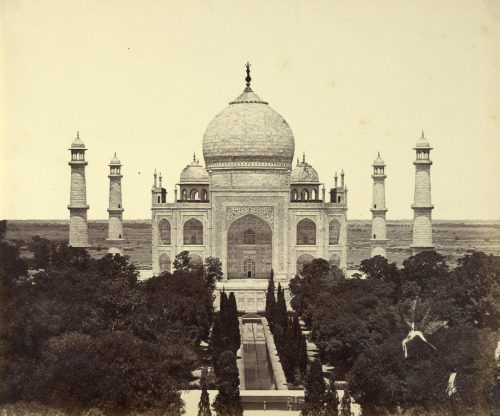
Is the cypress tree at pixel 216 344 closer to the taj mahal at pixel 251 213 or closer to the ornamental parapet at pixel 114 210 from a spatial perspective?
the taj mahal at pixel 251 213

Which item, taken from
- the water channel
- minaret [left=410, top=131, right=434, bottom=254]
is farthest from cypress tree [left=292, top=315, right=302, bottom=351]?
minaret [left=410, top=131, right=434, bottom=254]

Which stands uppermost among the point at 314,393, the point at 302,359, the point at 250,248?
the point at 250,248

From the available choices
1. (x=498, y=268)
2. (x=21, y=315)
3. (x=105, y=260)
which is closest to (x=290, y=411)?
(x=21, y=315)

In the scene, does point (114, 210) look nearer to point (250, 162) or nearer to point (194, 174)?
point (194, 174)

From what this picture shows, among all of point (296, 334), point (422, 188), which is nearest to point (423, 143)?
point (422, 188)

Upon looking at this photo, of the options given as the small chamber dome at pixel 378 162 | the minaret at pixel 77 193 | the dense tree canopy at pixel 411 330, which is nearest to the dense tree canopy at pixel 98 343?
the dense tree canopy at pixel 411 330

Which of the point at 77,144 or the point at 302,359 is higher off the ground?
the point at 77,144

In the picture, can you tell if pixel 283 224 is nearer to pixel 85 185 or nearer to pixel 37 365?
pixel 85 185

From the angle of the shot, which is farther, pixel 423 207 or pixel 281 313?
pixel 423 207
